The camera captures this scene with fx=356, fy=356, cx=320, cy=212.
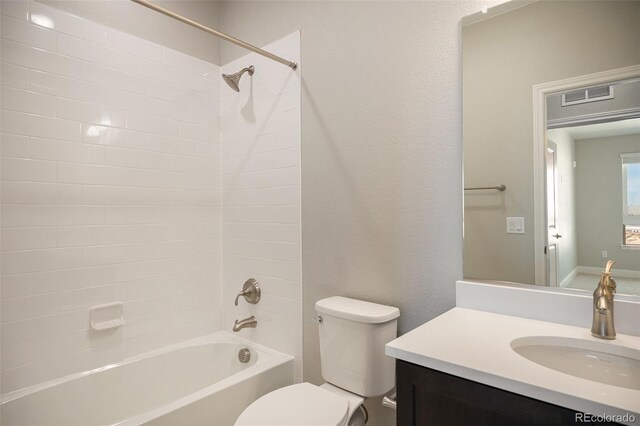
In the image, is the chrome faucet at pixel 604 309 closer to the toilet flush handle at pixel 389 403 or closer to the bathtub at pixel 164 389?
the toilet flush handle at pixel 389 403

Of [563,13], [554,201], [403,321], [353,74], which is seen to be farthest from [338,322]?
[563,13]

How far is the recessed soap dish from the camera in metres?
1.85

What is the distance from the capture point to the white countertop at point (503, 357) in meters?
0.72

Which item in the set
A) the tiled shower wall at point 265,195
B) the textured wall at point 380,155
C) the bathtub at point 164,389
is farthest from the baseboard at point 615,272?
the bathtub at point 164,389

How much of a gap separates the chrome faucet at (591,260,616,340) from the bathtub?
1.42 m

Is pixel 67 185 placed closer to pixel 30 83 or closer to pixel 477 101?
pixel 30 83

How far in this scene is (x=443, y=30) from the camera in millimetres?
1445

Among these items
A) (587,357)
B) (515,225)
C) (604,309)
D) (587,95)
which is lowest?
(587,357)

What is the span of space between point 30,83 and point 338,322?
71.1 inches

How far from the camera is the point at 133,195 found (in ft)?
6.63

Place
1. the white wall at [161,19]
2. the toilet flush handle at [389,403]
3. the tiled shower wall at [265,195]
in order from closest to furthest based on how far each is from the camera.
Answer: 1. the toilet flush handle at [389,403]
2. the white wall at [161,19]
3. the tiled shower wall at [265,195]

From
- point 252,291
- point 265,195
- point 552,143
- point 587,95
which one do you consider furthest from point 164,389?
point 587,95

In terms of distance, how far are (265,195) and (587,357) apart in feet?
5.45

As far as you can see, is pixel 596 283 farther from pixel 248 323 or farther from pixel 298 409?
pixel 248 323
